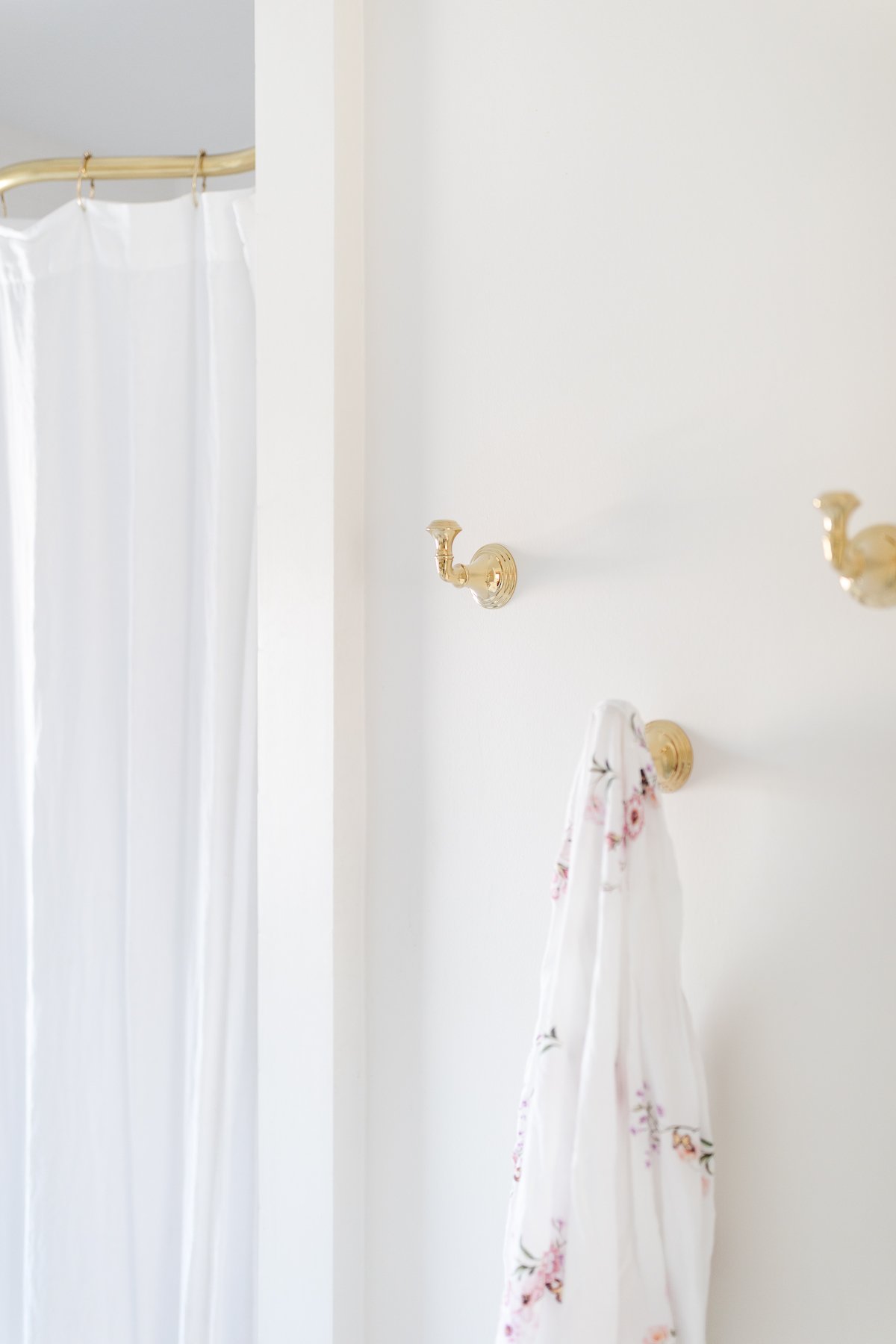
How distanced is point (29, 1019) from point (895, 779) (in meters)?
0.97

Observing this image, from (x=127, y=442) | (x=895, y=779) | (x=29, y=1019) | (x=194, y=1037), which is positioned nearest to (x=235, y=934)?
(x=194, y=1037)

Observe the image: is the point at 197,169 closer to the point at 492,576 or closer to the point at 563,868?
the point at 492,576

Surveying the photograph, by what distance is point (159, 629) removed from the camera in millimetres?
1176

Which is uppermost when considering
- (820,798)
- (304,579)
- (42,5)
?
(42,5)

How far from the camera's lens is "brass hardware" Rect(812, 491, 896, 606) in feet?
1.87

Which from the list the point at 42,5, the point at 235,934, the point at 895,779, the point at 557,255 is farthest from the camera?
the point at 42,5

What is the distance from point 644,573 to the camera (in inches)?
33.1

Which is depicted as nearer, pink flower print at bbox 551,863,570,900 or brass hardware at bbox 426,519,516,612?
pink flower print at bbox 551,863,570,900

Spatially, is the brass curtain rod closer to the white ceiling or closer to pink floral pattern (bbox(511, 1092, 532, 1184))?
the white ceiling

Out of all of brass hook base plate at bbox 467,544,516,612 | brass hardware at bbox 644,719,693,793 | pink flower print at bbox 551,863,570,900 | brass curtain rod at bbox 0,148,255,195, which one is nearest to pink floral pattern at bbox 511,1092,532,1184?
pink flower print at bbox 551,863,570,900

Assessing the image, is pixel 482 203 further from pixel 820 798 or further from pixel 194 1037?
pixel 194 1037

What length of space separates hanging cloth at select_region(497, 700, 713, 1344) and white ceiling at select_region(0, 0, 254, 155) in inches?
51.1

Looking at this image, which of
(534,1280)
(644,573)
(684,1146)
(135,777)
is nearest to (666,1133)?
(684,1146)

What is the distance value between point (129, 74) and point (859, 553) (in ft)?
5.07
